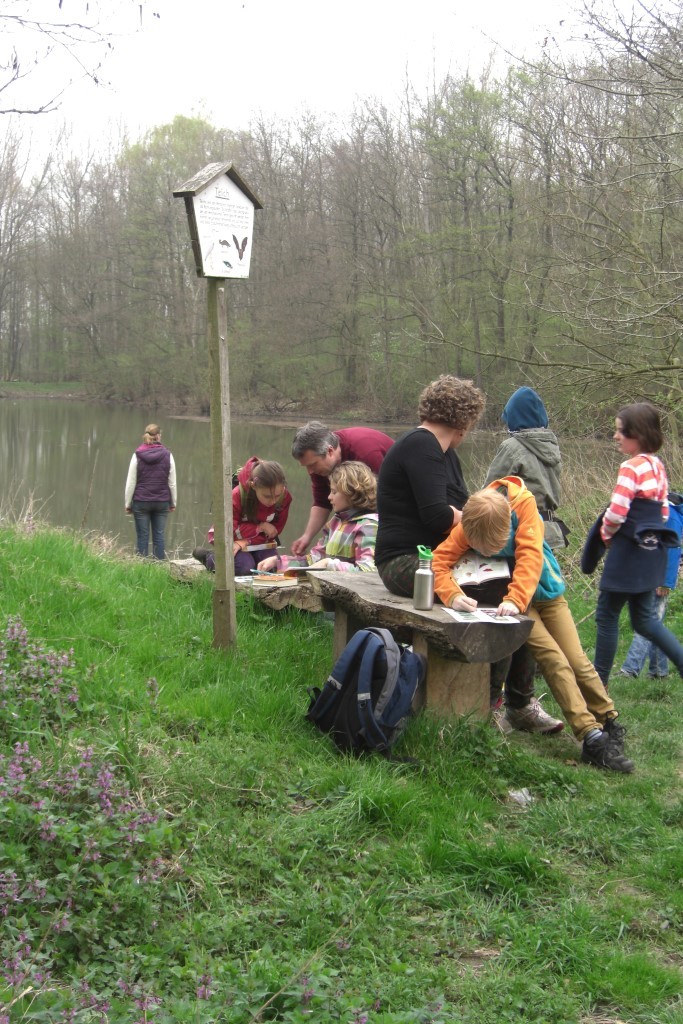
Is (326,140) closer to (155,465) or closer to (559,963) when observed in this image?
(155,465)

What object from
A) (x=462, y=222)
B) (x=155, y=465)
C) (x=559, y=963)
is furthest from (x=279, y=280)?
(x=559, y=963)

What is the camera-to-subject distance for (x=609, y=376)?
40.0ft

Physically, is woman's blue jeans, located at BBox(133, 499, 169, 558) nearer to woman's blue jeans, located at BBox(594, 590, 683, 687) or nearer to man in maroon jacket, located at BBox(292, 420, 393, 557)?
man in maroon jacket, located at BBox(292, 420, 393, 557)

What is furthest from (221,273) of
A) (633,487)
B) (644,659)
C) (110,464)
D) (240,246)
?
(110,464)

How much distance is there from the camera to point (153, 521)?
1331 cm

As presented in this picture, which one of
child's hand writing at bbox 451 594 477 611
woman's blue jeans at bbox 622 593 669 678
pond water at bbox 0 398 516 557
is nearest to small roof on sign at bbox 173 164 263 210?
child's hand writing at bbox 451 594 477 611

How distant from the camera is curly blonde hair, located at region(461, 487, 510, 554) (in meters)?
4.66

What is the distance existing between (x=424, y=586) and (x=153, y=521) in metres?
9.15

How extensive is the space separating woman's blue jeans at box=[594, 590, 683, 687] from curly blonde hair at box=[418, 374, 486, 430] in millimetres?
1478

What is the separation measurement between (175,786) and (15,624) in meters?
1.21

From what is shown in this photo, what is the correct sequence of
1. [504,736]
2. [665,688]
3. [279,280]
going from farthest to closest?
[279,280]
[665,688]
[504,736]

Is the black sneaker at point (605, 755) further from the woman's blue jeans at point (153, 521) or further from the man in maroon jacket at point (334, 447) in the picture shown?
the woman's blue jeans at point (153, 521)

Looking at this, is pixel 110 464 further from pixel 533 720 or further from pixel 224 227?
pixel 533 720

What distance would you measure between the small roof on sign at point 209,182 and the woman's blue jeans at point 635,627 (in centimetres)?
302
